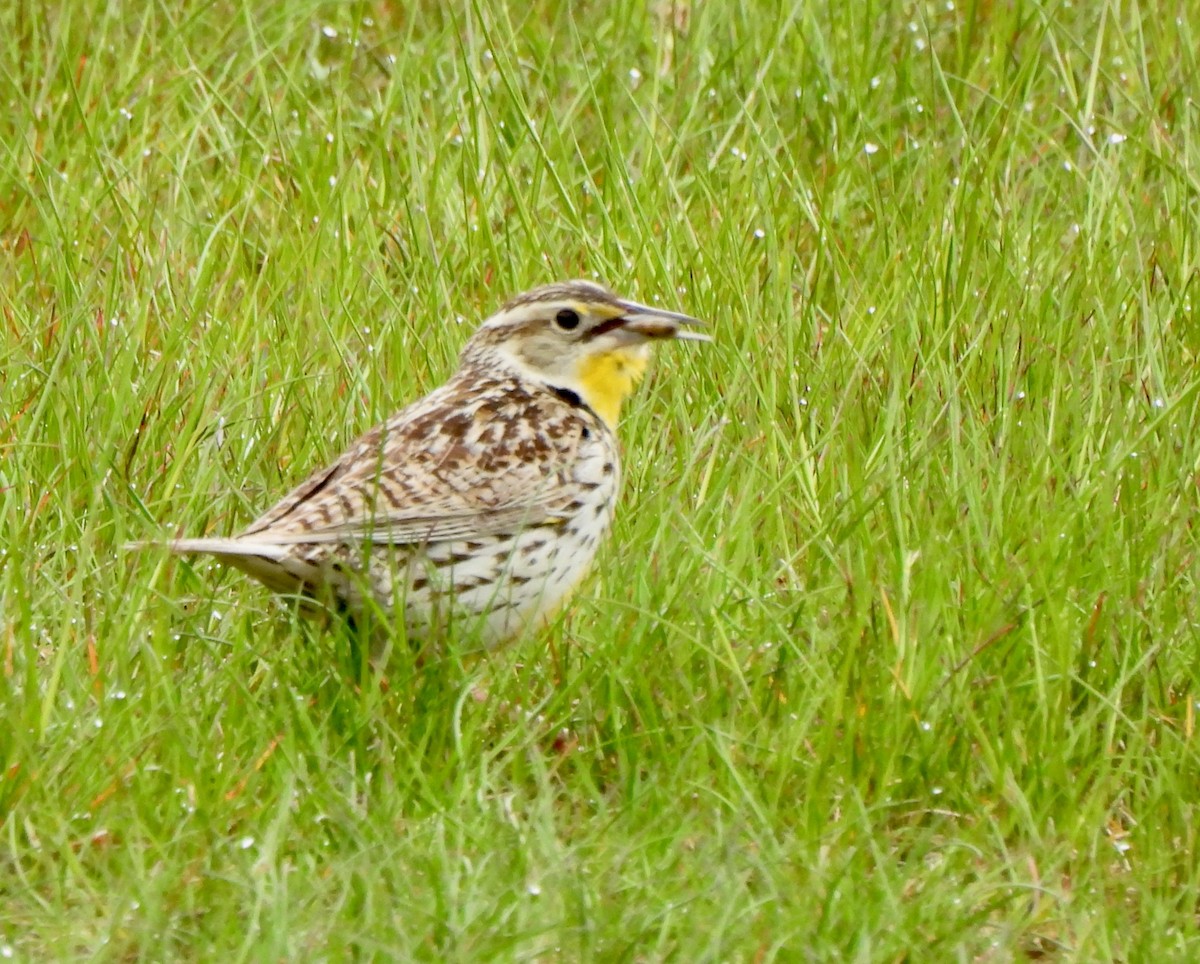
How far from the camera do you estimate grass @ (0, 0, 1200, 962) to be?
4.65 m

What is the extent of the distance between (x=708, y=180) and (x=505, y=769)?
2.95 metres

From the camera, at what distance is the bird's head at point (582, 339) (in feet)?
20.4

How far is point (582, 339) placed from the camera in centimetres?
625

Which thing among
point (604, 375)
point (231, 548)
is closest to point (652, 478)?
point (604, 375)

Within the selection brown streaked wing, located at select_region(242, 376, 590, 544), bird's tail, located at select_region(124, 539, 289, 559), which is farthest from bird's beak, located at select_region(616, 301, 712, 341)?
bird's tail, located at select_region(124, 539, 289, 559)

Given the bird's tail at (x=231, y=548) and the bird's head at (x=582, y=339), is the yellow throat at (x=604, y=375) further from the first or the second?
the bird's tail at (x=231, y=548)

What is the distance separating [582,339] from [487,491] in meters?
0.65

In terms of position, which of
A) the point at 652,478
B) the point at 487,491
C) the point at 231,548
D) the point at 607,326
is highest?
the point at 607,326

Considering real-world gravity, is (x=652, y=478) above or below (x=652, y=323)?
below

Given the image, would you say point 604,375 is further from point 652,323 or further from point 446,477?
point 446,477

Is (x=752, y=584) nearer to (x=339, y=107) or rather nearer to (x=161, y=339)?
(x=161, y=339)

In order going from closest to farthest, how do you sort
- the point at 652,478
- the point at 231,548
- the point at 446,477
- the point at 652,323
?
the point at 231,548 → the point at 446,477 → the point at 652,323 → the point at 652,478

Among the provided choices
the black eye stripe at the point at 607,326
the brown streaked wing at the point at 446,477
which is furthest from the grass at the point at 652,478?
the black eye stripe at the point at 607,326

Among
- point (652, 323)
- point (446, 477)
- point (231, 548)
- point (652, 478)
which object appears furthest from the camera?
point (652, 478)
